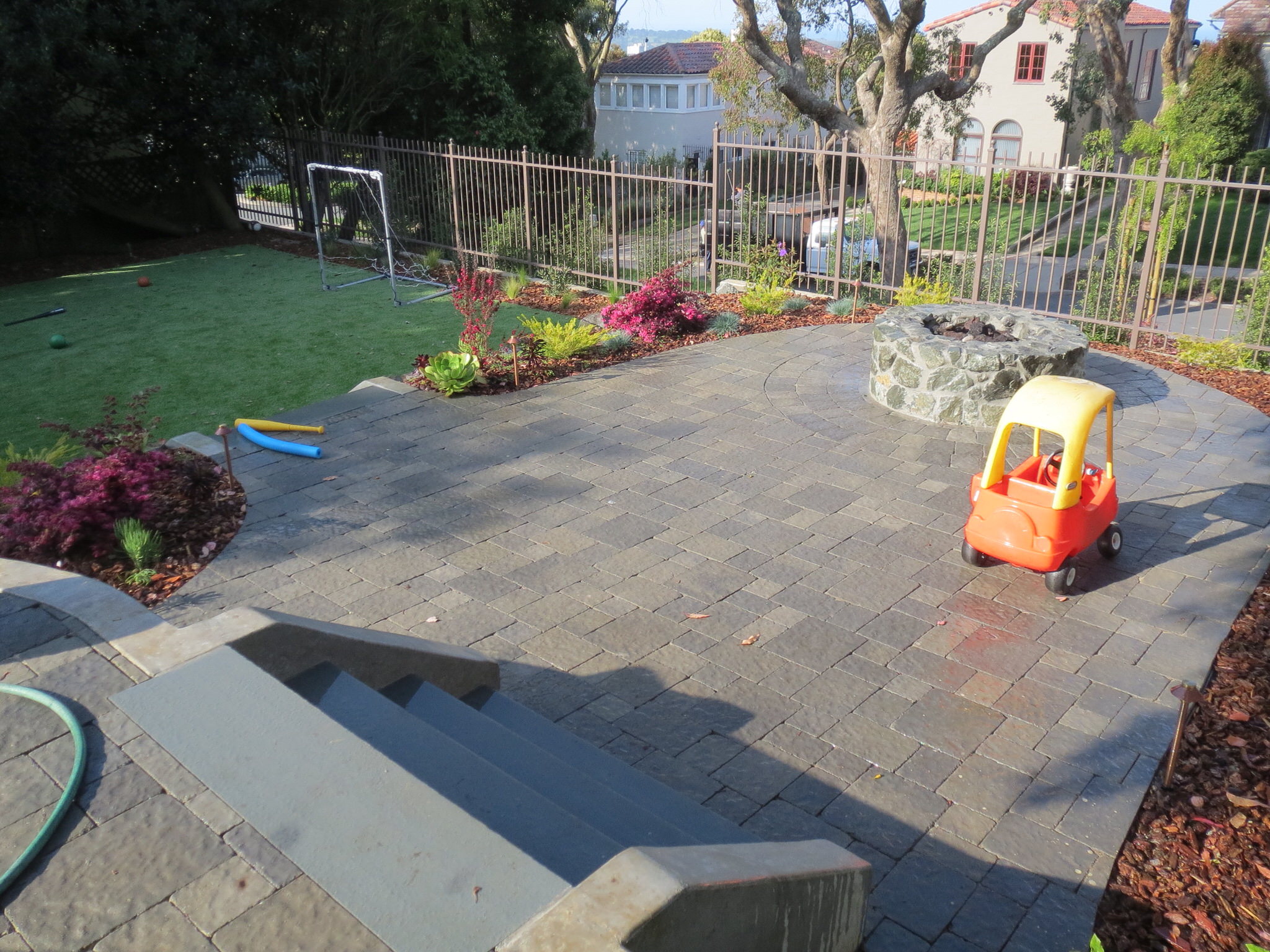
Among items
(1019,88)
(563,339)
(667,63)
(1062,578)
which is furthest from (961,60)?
(1062,578)

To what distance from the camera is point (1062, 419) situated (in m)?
5.75

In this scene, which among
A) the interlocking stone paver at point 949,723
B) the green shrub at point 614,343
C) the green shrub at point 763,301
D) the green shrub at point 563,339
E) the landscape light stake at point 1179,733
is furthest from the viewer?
the green shrub at point 763,301

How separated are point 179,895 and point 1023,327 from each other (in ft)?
28.1

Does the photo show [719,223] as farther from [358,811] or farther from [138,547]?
[358,811]

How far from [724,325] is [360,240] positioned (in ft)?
30.2

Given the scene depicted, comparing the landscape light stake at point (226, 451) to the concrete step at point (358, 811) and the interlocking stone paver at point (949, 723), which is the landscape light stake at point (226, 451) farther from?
the interlocking stone paver at point (949, 723)

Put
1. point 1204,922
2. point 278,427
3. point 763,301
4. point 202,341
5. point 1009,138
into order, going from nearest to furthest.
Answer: point 1204,922 < point 278,427 < point 202,341 < point 763,301 < point 1009,138

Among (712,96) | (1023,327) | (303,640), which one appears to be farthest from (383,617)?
(712,96)

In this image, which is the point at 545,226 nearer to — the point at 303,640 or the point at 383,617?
the point at 383,617

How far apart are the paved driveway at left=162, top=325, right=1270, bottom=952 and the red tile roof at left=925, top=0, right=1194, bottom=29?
23.8m

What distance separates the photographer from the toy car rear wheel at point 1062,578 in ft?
19.2

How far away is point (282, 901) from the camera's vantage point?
273cm

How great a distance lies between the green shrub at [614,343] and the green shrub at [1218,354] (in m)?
6.09

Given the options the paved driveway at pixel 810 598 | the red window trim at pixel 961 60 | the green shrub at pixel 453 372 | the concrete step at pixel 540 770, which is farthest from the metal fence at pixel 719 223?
the red window trim at pixel 961 60
